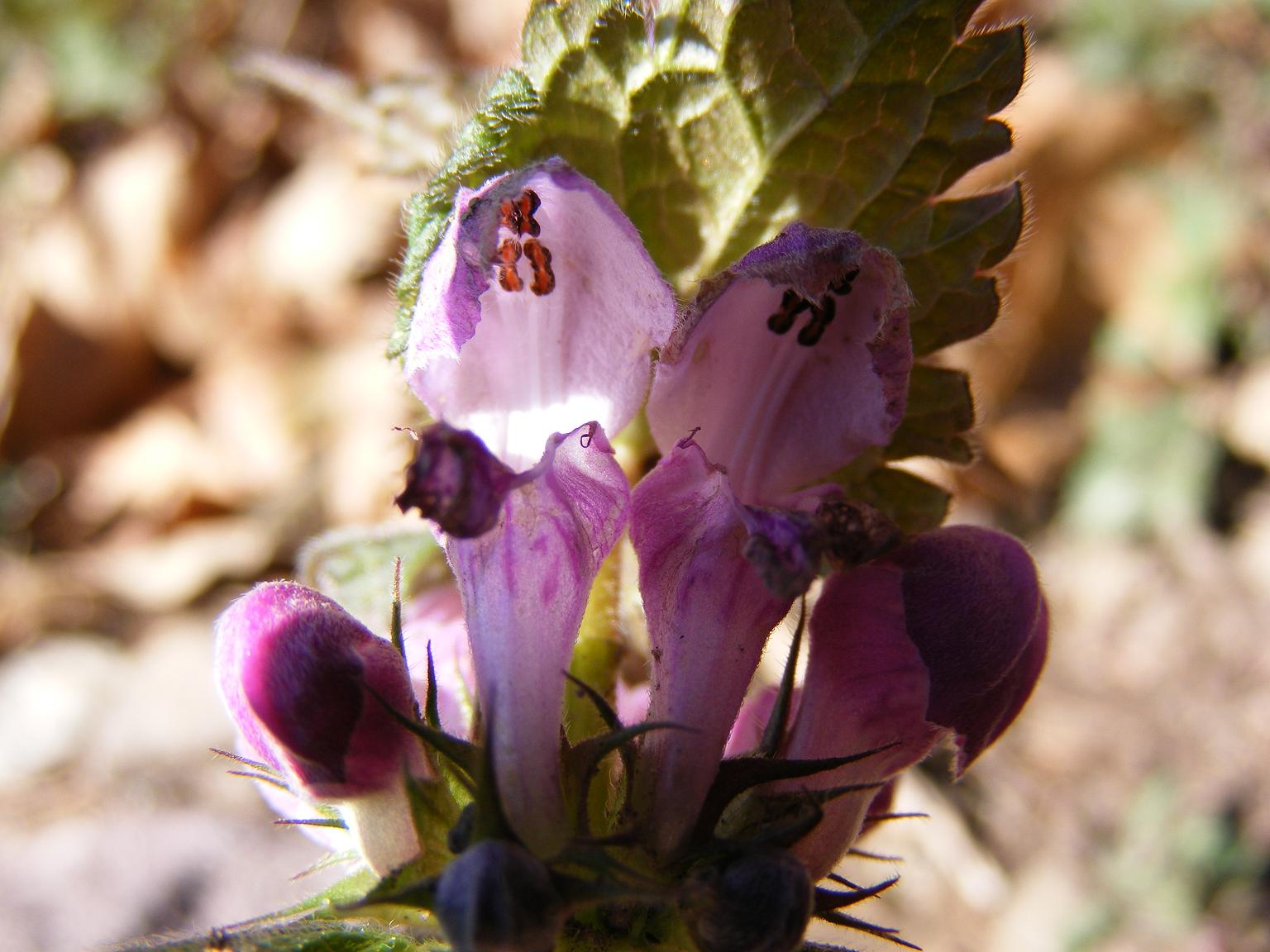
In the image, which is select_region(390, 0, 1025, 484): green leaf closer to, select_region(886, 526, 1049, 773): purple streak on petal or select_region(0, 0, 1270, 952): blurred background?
select_region(886, 526, 1049, 773): purple streak on petal

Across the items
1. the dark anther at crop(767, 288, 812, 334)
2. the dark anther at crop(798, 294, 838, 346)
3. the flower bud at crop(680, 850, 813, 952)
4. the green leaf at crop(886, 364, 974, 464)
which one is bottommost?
the flower bud at crop(680, 850, 813, 952)

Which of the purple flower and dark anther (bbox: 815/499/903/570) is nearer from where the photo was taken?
dark anther (bbox: 815/499/903/570)

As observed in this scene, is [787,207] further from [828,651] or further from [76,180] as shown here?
[76,180]

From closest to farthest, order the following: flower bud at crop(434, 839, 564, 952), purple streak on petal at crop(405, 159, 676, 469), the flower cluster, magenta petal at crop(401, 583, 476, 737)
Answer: flower bud at crop(434, 839, 564, 952), the flower cluster, purple streak on petal at crop(405, 159, 676, 469), magenta petal at crop(401, 583, 476, 737)

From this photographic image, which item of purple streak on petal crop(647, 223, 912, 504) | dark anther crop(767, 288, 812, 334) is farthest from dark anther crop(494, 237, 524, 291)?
dark anther crop(767, 288, 812, 334)

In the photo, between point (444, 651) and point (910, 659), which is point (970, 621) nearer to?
point (910, 659)

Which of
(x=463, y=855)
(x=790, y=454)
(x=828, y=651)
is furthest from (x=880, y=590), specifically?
(x=463, y=855)

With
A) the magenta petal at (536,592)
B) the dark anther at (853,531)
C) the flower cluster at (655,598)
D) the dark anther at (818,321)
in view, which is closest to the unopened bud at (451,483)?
the flower cluster at (655,598)

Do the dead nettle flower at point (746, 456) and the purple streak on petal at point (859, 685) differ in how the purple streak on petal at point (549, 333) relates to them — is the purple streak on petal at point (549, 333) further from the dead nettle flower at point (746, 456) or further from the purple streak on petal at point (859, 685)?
the purple streak on petal at point (859, 685)
